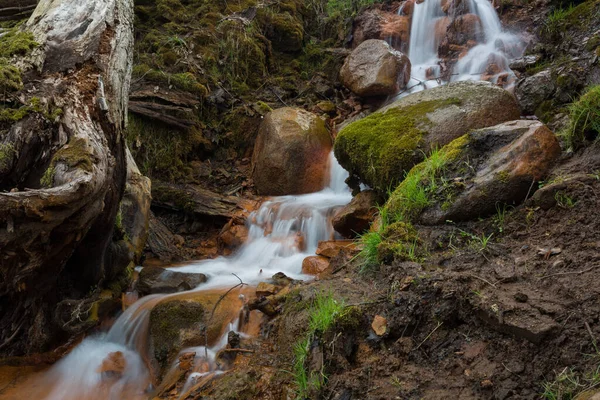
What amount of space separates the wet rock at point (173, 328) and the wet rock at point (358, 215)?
2342 millimetres

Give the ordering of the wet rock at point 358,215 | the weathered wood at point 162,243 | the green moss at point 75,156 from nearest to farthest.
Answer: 1. the green moss at point 75,156
2. the wet rock at point 358,215
3. the weathered wood at point 162,243

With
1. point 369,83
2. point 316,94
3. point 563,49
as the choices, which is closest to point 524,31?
point 563,49

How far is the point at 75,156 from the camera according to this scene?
279 cm

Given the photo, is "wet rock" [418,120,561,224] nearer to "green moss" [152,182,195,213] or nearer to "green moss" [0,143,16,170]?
"green moss" [0,143,16,170]

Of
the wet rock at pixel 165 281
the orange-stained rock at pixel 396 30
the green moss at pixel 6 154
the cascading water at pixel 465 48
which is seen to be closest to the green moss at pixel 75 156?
the green moss at pixel 6 154

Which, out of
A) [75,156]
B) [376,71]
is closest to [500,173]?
[75,156]

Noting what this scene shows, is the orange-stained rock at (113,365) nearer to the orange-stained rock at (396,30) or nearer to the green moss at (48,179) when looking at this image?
the green moss at (48,179)

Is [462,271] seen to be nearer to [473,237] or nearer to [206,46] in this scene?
[473,237]

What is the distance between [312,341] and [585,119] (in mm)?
2642

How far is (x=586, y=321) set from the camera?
182 cm

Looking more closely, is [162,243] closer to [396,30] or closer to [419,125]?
[419,125]

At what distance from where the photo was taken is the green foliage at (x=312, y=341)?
2365 millimetres

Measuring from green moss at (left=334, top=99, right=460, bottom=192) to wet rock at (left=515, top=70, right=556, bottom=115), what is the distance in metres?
1.67

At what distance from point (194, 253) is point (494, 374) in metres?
5.06
